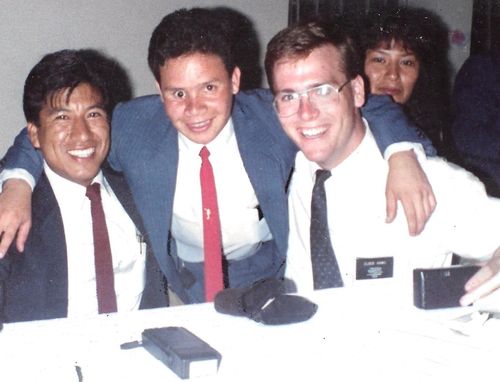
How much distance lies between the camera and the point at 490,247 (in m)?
1.98

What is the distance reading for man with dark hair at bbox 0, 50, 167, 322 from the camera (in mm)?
2082

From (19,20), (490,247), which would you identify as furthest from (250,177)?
(19,20)

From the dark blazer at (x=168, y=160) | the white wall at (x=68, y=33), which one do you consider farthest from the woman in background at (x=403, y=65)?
the white wall at (x=68, y=33)

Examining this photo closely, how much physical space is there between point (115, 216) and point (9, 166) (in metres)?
0.43

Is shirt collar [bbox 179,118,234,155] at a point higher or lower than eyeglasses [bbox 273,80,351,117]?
lower

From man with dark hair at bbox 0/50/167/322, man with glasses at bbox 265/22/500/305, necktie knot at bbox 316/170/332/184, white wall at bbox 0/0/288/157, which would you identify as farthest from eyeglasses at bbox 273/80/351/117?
white wall at bbox 0/0/288/157

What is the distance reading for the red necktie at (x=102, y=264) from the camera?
210cm

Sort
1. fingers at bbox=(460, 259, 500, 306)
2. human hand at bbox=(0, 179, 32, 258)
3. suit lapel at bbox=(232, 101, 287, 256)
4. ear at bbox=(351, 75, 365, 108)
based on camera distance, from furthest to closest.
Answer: suit lapel at bbox=(232, 101, 287, 256) → ear at bbox=(351, 75, 365, 108) → human hand at bbox=(0, 179, 32, 258) → fingers at bbox=(460, 259, 500, 306)

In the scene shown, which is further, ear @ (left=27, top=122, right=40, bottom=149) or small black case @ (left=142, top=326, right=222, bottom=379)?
ear @ (left=27, top=122, right=40, bottom=149)

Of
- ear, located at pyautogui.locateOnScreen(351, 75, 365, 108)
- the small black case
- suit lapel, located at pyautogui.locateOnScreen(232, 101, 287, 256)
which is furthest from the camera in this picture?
suit lapel, located at pyautogui.locateOnScreen(232, 101, 287, 256)

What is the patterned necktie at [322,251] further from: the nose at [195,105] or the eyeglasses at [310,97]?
the nose at [195,105]

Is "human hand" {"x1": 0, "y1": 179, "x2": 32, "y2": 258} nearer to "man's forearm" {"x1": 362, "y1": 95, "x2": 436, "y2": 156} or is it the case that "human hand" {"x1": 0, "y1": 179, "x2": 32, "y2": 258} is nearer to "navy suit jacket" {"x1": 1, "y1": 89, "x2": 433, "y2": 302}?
"navy suit jacket" {"x1": 1, "y1": 89, "x2": 433, "y2": 302}

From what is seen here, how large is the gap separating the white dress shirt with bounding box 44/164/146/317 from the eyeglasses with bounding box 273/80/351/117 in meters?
0.72

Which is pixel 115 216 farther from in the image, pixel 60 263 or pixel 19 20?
pixel 19 20
